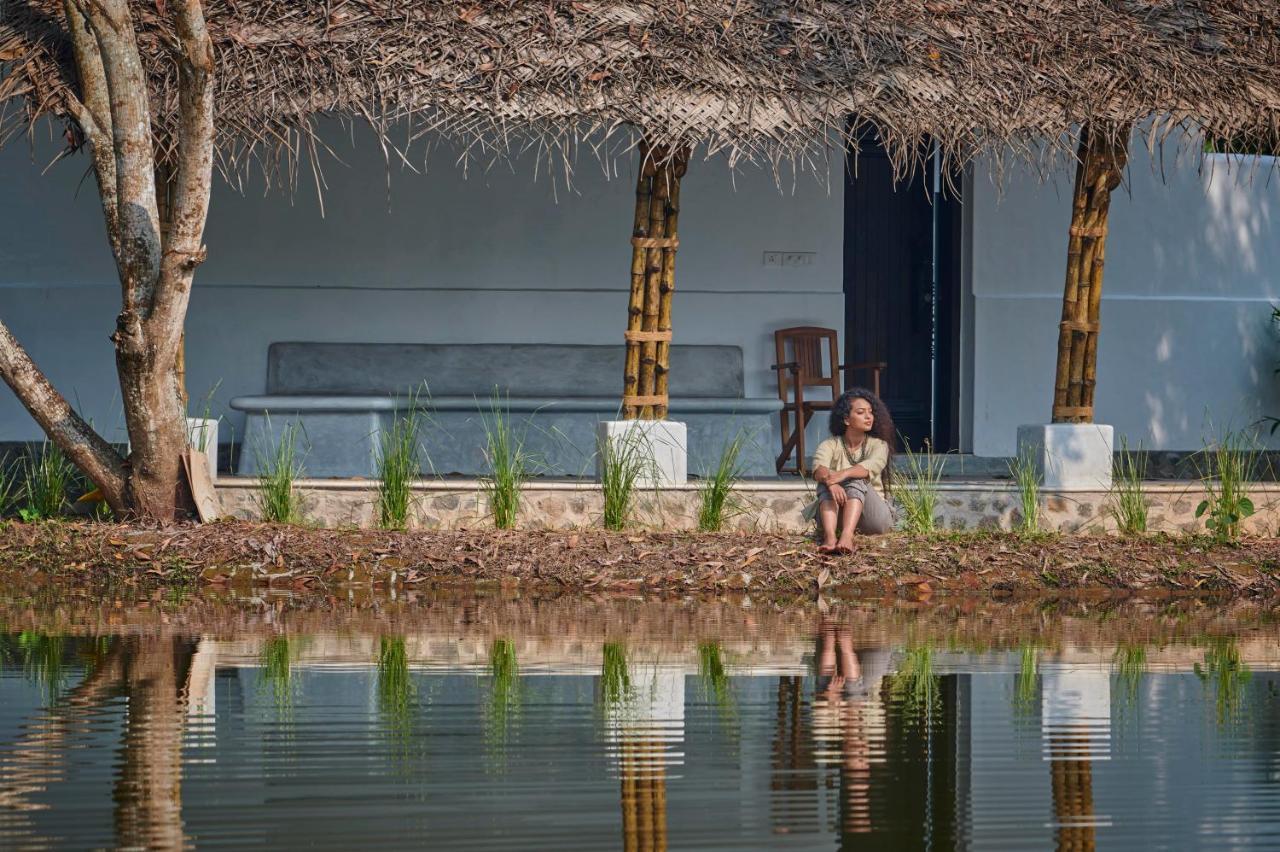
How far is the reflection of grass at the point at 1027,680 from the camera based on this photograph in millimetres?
5730

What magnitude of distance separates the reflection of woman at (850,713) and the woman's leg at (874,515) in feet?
6.56

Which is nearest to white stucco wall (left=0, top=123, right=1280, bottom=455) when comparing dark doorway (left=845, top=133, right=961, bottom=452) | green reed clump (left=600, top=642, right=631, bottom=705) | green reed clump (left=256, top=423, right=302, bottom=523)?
dark doorway (left=845, top=133, right=961, bottom=452)

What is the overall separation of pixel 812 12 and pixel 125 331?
4113mm

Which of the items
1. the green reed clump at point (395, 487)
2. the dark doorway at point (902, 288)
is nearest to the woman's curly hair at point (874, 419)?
the green reed clump at point (395, 487)

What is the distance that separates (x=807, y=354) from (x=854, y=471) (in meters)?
3.75

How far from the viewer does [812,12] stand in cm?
1016

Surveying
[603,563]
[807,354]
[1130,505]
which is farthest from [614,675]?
[807,354]

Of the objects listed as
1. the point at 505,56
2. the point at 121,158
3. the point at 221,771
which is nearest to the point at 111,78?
the point at 121,158

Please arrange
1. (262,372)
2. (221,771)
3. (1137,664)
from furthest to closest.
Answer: (262,372) → (1137,664) → (221,771)

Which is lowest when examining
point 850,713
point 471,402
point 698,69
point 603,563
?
point 850,713

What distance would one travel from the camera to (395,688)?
19.4ft

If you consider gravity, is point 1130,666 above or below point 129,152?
below

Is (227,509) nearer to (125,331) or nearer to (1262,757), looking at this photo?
(125,331)

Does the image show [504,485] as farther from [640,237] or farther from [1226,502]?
[1226,502]
